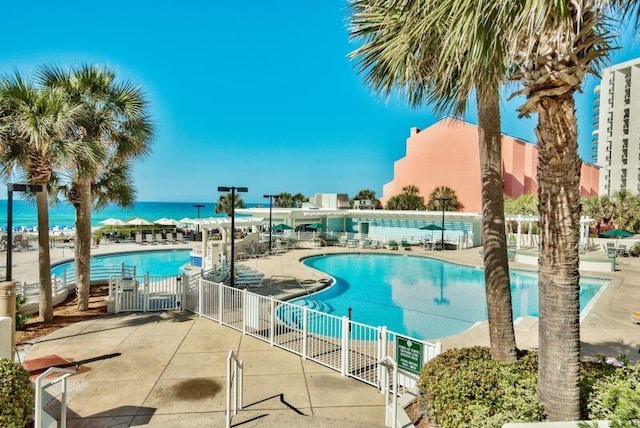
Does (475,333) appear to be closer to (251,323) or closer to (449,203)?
(251,323)

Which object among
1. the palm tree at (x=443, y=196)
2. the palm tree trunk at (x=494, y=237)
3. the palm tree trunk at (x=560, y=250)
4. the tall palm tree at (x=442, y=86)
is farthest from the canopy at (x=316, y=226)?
the palm tree trunk at (x=560, y=250)

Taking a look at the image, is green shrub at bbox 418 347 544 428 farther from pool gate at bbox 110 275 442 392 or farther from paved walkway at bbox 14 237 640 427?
paved walkway at bbox 14 237 640 427

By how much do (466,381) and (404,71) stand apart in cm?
380

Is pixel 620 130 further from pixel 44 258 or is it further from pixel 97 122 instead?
pixel 44 258

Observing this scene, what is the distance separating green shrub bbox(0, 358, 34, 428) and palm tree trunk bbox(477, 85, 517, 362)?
5389mm

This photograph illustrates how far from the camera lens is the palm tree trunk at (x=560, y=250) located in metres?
3.21

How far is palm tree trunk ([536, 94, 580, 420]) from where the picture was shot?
3.21 meters

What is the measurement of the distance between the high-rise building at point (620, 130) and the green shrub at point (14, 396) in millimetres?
69767

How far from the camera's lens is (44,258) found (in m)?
9.12

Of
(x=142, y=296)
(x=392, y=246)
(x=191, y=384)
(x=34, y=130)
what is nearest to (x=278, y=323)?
(x=191, y=384)

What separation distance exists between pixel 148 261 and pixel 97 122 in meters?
15.4

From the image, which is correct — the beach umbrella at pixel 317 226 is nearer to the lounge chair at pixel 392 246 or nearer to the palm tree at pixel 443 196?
the lounge chair at pixel 392 246

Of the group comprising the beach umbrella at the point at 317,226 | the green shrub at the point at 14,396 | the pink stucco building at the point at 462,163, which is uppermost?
the pink stucco building at the point at 462,163

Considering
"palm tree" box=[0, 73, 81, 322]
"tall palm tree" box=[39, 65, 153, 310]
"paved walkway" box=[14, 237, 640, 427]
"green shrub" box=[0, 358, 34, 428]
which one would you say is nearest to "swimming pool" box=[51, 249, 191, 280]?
"tall palm tree" box=[39, 65, 153, 310]
